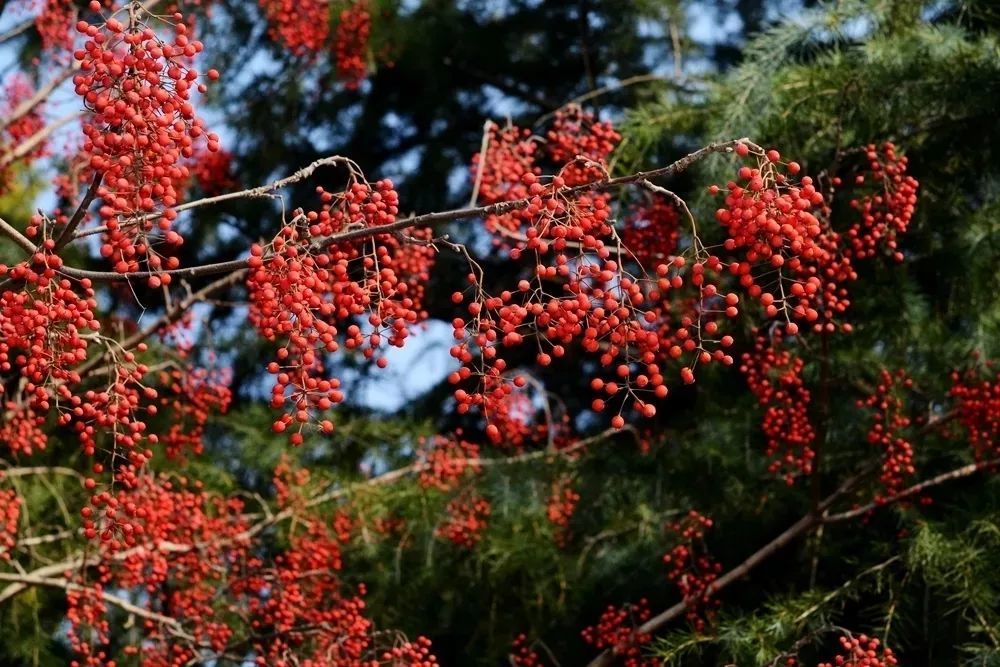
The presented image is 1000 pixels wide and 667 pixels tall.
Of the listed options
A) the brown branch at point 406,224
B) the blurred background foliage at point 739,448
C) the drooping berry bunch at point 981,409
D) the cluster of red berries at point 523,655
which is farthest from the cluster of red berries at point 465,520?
the brown branch at point 406,224

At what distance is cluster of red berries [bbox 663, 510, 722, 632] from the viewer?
3057 millimetres

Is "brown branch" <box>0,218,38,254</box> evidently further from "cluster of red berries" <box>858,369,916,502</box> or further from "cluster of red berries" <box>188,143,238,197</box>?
"cluster of red berries" <box>188,143,238,197</box>

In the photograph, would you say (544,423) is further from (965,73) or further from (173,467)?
(965,73)

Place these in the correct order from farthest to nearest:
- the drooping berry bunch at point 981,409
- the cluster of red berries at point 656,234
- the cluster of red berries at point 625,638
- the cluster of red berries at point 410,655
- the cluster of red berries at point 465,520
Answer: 1. the cluster of red berries at point 465,520
2. the cluster of red berries at point 656,234
3. the cluster of red berries at point 625,638
4. the drooping berry bunch at point 981,409
5. the cluster of red berries at point 410,655

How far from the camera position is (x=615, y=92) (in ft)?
17.4

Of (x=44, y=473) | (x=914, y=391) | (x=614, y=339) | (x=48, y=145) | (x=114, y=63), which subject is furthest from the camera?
(x=48, y=145)

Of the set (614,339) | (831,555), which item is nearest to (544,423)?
(831,555)

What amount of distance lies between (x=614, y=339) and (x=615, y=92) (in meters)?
3.88

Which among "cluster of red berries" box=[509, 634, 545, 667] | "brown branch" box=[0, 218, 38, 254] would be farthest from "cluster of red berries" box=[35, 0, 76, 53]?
"brown branch" box=[0, 218, 38, 254]

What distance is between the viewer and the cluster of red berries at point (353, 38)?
16.4 feet

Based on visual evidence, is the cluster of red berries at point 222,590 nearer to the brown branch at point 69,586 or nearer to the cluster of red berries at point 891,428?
the brown branch at point 69,586

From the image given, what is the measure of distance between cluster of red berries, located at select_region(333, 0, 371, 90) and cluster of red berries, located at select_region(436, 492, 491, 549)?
6.84ft

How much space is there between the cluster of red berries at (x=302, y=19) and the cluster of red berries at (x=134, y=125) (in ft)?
11.3

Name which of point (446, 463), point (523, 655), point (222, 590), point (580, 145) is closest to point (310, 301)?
point (580, 145)
